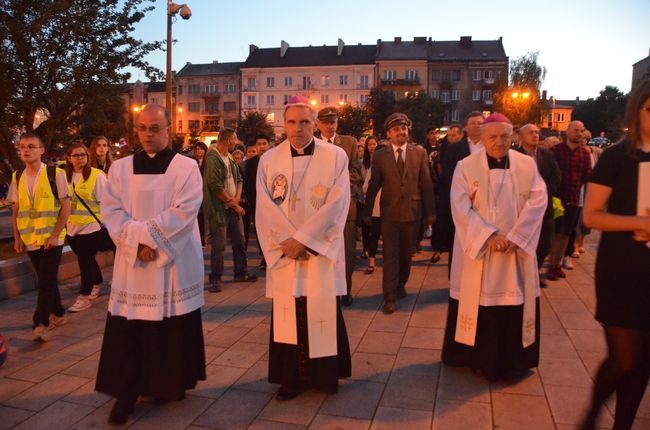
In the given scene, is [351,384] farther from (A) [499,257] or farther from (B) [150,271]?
(B) [150,271]

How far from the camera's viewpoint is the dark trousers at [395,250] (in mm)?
6117

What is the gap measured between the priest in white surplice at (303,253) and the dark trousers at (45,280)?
8.25 ft

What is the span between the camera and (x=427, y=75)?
62531mm

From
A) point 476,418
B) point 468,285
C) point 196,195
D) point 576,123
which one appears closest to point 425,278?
point 576,123

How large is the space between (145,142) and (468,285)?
2580 mm

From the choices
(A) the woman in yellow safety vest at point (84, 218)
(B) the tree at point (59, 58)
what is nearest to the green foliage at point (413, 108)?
(B) the tree at point (59, 58)

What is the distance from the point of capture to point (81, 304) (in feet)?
20.6

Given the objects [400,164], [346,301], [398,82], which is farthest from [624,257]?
[398,82]

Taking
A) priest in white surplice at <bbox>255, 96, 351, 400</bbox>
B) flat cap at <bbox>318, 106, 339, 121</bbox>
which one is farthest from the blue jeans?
priest in white surplice at <bbox>255, 96, 351, 400</bbox>

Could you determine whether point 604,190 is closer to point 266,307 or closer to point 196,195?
point 196,195

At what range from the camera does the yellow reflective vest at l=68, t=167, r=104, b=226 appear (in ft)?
20.7

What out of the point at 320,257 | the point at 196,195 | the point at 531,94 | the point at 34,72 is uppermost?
the point at 531,94

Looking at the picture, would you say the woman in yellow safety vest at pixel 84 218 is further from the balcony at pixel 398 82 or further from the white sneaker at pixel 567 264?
the balcony at pixel 398 82

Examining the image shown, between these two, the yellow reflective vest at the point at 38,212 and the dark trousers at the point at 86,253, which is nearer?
the yellow reflective vest at the point at 38,212
